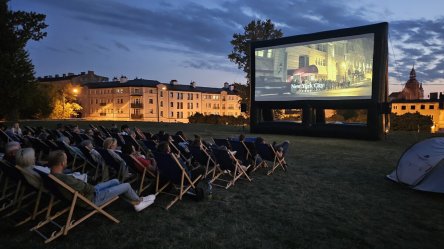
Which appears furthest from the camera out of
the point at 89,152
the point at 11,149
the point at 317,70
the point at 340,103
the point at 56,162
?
the point at 317,70

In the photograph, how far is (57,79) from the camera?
8069 cm

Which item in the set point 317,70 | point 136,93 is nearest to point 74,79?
point 136,93

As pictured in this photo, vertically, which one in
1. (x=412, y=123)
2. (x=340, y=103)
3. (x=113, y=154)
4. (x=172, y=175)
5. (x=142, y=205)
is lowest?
(x=142, y=205)

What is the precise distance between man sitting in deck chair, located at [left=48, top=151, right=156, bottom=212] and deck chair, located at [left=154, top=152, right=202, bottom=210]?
0.61 meters

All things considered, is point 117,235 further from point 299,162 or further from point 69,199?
point 299,162

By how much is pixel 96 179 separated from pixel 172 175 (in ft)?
7.12

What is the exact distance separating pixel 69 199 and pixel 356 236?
13.7 ft

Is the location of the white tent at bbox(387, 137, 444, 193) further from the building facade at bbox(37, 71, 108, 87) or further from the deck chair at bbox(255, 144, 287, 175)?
the building facade at bbox(37, 71, 108, 87)

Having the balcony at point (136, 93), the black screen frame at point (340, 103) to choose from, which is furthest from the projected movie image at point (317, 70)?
the balcony at point (136, 93)

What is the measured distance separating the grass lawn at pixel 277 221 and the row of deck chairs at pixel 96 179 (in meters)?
0.22

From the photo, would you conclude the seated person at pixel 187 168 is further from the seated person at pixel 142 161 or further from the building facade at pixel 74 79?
the building facade at pixel 74 79

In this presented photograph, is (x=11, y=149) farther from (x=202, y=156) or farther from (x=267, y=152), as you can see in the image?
(x=267, y=152)

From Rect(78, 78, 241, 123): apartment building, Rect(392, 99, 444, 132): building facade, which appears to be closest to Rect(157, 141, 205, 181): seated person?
Rect(78, 78, 241, 123): apartment building

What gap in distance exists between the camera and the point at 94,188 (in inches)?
180
